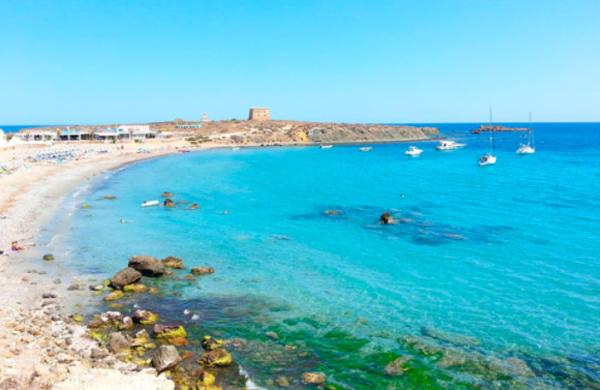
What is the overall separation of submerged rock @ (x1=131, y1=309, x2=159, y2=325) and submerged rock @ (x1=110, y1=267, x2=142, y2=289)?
450 cm

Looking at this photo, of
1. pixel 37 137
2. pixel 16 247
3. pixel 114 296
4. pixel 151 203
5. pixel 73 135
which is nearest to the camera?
pixel 114 296

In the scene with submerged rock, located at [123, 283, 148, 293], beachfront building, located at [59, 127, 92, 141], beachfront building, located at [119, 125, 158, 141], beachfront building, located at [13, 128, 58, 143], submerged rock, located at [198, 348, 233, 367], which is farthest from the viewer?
beachfront building, located at [119, 125, 158, 141]

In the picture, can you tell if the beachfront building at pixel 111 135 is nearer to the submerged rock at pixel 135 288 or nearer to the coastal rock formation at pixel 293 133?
the coastal rock formation at pixel 293 133

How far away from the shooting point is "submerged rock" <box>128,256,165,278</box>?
27.9 m

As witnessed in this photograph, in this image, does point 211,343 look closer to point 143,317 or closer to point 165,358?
point 165,358

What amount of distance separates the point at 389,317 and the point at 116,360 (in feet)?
39.3

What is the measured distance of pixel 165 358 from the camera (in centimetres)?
1717

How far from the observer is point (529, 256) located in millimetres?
31266

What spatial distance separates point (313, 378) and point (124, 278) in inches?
550

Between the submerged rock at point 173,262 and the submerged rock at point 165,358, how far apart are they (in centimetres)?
1247

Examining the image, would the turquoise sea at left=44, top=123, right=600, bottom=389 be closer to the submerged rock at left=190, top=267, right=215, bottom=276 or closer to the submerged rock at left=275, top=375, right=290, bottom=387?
the submerged rock at left=275, top=375, right=290, bottom=387

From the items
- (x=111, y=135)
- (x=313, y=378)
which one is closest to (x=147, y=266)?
(x=313, y=378)

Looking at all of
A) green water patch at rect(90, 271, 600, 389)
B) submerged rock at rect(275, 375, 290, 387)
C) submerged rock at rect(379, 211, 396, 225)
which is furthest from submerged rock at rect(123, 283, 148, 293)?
submerged rock at rect(379, 211, 396, 225)

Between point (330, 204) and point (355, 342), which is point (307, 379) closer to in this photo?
point (355, 342)
